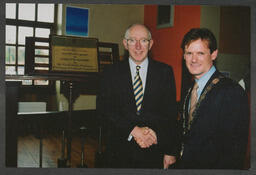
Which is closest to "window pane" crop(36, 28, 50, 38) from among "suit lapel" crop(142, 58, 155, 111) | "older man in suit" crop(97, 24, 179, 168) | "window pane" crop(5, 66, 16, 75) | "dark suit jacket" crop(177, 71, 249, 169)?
"window pane" crop(5, 66, 16, 75)

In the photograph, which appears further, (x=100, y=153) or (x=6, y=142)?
(x=100, y=153)

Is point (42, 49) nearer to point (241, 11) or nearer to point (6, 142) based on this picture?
point (6, 142)

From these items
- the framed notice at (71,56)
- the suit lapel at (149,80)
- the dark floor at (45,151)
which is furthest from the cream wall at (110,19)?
the dark floor at (45,151)

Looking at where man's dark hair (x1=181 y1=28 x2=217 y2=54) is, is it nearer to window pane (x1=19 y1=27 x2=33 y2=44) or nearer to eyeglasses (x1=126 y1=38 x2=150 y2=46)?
eyeglasses (x1=126 y1=38 x2=150 y2=46)

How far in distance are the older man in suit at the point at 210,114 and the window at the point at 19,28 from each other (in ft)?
3.38

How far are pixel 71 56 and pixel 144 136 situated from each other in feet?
2.38

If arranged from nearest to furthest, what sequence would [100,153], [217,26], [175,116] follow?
[175,116] → [217,26] → [100,153]

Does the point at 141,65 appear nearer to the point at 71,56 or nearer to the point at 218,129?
the point at 71,56

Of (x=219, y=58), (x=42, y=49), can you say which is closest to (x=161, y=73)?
→ (x=219, y=58)

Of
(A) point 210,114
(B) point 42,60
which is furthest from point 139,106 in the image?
(B) point 42,60

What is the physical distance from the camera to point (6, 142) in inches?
67.9

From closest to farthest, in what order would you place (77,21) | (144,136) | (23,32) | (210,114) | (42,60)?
1. (210,114)
2. (144,136)
3. (42,60)
4. (23,32)
5. (77,21)

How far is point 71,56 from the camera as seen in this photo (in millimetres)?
1701

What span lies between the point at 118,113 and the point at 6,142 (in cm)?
80
